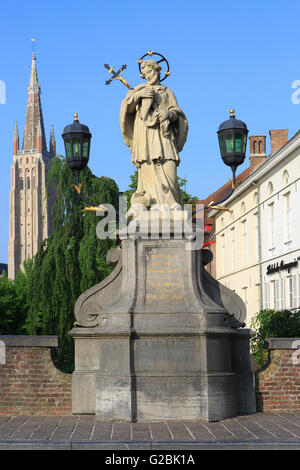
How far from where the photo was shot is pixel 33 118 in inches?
6521

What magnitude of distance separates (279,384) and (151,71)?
5.62 m

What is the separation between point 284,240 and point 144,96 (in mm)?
22368

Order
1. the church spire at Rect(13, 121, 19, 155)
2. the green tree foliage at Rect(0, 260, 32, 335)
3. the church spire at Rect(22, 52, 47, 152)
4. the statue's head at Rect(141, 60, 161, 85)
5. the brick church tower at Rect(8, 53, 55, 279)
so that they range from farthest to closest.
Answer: the church spire at Rect(22, 52, 47, 152) → the church spire at Rect(13, 121, 19, 155) → the brick church tower at Rect(8, 53, 55, 279) → the green tree foliage at Rect(0, 260, 32, 335) → the statue's head at Rect(141, 60, 161, 85)

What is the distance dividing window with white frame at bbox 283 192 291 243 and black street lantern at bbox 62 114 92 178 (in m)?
21.4

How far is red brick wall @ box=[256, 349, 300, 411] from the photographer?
436 inches

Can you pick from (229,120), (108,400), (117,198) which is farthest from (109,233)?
(108,400)

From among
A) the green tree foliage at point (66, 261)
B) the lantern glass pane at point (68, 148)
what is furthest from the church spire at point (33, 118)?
the lantern glass pane at point (68, 148)

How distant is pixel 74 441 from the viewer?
8086mm

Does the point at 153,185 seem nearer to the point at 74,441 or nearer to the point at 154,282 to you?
the point at 154,282

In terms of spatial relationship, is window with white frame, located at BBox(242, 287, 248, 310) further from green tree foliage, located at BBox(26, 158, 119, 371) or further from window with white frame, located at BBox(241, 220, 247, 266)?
green tree foliage, located at BBox(26, 158, 119, 371)

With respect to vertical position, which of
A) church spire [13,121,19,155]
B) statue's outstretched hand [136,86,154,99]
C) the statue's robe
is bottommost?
the statue's robe

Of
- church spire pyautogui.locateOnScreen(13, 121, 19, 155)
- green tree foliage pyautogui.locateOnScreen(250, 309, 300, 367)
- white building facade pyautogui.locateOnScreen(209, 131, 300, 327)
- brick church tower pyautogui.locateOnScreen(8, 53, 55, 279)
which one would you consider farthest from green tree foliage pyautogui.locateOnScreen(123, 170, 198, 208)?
church spire pyautogui.locateOnScreen(13, 121, 19, 155)

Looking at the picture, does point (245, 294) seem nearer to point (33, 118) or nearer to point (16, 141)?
point (16, 141)

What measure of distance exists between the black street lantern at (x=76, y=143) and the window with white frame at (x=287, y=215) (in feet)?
70.1
